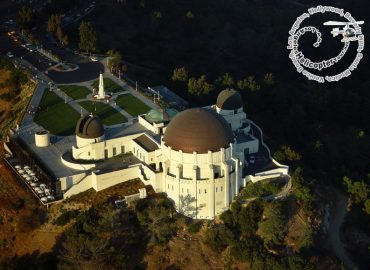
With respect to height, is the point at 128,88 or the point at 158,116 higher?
the point at 158,116

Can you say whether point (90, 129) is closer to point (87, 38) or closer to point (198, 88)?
point (198, 88)

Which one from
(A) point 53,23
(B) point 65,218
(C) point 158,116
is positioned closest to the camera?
(B) point 65,218

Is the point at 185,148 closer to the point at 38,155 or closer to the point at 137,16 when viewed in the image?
the point at 38,155

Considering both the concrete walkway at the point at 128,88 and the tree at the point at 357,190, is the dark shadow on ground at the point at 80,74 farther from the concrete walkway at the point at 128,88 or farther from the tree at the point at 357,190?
the tree at the point at 357,190

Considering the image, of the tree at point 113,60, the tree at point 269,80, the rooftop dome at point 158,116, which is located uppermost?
the rooftop dome at point 158,116

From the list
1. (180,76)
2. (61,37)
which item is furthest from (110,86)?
(61,37)

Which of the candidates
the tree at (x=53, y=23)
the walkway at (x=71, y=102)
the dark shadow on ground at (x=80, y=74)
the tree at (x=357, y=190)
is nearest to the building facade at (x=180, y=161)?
the tree at (x=357, y=190)

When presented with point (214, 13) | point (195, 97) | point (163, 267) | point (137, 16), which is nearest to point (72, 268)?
point (163, 267)

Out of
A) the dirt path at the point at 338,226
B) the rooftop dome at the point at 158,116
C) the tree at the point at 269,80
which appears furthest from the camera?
the tree at the point at 269,80
